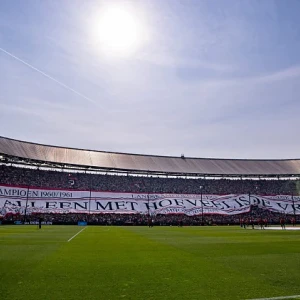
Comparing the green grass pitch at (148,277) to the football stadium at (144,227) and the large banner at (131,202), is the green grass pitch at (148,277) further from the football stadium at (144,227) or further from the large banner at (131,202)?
the large banner at (131,202)

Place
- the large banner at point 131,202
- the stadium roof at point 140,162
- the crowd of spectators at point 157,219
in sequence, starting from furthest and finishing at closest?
the stadium roof at point 140,162 → the large banner at point 131,202 → the crowd of spectators at point 157,219

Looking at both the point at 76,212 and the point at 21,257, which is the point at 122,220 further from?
the point at 21,257

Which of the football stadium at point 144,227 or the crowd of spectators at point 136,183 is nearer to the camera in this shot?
the football stadium at point 144,227

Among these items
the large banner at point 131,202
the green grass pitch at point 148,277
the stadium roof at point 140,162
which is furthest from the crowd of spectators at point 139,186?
A: the green grass pitch at point 148,277

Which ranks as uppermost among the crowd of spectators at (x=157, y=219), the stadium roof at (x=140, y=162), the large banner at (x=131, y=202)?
the stadium roof at (x=140, y=162)

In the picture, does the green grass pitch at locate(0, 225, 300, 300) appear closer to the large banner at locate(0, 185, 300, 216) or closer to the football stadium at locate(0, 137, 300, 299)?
the football stadium at locate(0, 137, 300, 299)

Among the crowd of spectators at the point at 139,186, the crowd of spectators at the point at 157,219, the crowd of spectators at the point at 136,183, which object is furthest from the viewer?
the crowd of spectators at the point at 136,183

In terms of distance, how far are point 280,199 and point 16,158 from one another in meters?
57.6

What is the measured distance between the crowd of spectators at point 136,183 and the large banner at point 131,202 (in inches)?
158

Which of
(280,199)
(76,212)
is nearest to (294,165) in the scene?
(280,199)

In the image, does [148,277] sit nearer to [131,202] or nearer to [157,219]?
[157,219]

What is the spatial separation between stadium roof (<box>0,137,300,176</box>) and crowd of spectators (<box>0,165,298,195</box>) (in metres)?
3.58

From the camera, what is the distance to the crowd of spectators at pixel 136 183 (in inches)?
2662

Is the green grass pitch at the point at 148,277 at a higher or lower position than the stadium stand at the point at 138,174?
lower
